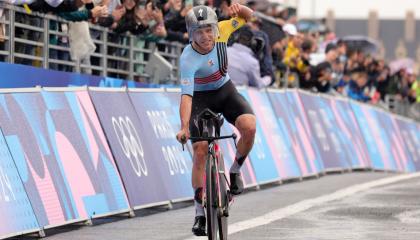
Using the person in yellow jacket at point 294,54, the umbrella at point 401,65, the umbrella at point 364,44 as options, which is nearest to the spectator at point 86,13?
the person in yellow jacket at point 294,54

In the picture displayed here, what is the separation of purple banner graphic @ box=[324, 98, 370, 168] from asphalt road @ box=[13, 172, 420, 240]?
7079 millimetres

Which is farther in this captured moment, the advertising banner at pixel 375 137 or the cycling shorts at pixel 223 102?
the advertising banner at pixel 375 137

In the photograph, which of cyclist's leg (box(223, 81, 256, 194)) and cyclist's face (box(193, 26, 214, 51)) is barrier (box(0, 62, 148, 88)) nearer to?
Result: cyclist's face (box(193, 26, 214, 51))

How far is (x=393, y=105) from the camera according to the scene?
1563 inches

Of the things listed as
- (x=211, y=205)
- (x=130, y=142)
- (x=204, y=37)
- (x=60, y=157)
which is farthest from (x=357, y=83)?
(x=211, y=205)

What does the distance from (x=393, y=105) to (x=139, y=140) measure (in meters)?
25.7

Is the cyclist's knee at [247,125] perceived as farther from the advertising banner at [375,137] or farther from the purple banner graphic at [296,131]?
the advertising banner at [375,137]

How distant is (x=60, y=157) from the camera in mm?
12594

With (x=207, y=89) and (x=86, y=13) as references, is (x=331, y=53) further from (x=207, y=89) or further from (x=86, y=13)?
(x=207, y=89)

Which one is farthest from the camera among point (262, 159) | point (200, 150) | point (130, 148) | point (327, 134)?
point (327, 134)

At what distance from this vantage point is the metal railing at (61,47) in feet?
47.6

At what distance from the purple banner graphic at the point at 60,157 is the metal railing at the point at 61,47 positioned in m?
1.52

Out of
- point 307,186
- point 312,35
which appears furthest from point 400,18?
point 307,186

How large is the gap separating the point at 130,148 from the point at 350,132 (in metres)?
12.7
